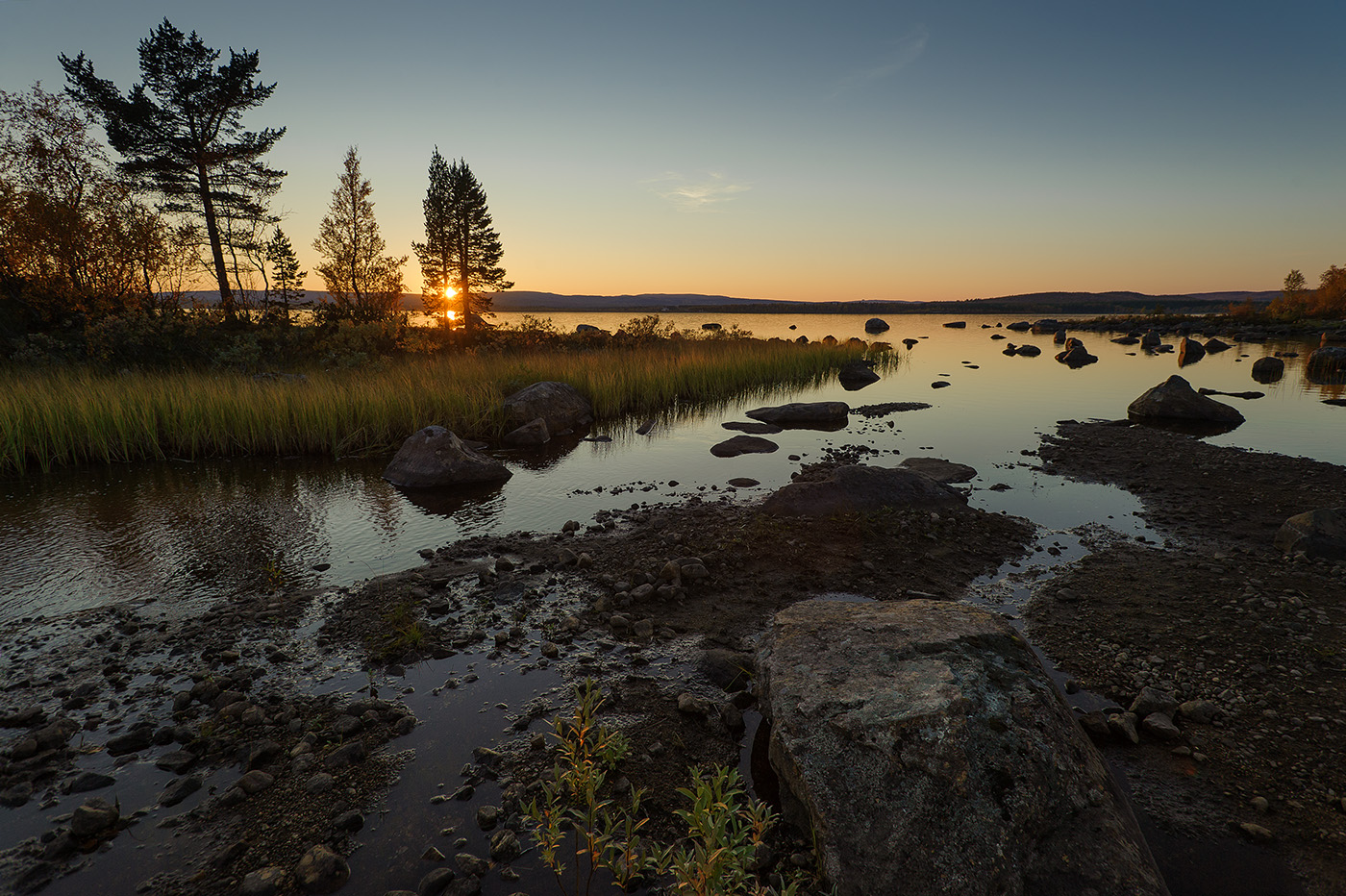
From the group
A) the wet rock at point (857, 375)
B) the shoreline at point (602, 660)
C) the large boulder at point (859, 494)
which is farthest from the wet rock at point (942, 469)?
the wet rock at point (857, 375)

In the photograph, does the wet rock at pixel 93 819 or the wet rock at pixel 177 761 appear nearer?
the wet rock at pixel 93 819

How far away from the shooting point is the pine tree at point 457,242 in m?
40.4

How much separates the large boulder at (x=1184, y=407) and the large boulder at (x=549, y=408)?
1484cm

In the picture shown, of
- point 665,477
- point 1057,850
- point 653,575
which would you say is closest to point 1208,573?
point 1057,850

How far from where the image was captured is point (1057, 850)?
2.22 metres

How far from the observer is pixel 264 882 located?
2432 mm

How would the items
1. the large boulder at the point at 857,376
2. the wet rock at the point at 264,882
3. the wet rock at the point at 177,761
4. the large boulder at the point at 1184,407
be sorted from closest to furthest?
the wet rock at the point at 264,882, the wet rock at the point at 177,761, the large boulder at the point at 1184,407, the large boulder at the point at 857,376

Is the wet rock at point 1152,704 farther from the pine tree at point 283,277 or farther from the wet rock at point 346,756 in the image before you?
the pine tree at point 283,277

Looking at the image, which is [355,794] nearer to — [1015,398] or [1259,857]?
[1259,857]

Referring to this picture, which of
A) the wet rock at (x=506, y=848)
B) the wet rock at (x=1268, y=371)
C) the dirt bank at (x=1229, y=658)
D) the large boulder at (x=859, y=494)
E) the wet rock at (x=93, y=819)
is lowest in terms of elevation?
the dirt bank at (x=1229, y=658)

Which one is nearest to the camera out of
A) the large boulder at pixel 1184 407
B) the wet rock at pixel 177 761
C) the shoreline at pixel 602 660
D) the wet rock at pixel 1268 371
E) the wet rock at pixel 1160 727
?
the shoreline at pixel 602 660

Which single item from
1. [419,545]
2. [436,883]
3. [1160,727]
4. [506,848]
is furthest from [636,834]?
[419,545]

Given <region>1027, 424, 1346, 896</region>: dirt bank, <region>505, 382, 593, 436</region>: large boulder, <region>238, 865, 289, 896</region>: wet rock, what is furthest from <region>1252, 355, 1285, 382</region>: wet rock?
<region>238, 865, 289, 896</region>: wet rock

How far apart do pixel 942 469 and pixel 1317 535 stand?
448 centimetres
